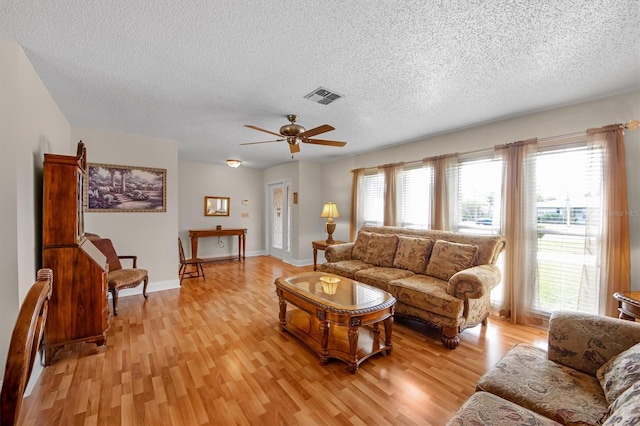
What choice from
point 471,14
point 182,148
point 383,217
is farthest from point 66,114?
point 383,217

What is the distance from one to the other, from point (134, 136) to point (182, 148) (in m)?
0.92

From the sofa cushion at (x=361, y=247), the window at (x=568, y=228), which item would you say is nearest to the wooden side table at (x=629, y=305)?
→ the window at (x=568, y=228)

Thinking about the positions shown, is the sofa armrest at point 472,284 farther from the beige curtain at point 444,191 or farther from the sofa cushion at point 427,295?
the beige curtain at point 444,191

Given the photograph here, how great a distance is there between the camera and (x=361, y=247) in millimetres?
4164

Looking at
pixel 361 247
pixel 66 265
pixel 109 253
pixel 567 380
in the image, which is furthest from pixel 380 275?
pixel 109 253

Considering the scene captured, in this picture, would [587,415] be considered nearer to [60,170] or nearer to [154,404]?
[154,404]

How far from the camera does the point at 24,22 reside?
163cm

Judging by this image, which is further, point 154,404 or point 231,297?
point 231,297

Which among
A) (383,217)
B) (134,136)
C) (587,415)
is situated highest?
(134,136)

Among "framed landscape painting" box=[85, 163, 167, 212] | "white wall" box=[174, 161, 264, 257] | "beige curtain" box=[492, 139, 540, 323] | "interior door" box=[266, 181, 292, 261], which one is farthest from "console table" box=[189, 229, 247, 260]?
"beige curtain" box=[492, 139, 540, 323]

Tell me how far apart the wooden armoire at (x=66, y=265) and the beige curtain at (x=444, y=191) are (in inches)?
157

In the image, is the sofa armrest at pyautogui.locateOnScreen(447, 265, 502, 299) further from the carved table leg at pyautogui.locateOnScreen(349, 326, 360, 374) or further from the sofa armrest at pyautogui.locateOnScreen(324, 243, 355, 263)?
the sofa armrest at pyautogui.locateOnScreen(324, 243, 355, 263)

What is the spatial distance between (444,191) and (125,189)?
183 inches

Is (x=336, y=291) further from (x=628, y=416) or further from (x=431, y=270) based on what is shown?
(x=628, y=416)
